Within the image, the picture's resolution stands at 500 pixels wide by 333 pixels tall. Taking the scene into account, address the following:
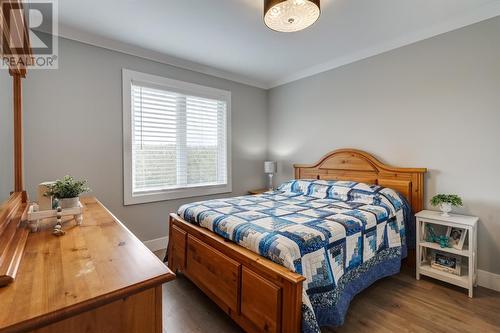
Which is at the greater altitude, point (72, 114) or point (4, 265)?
point (72, 114)

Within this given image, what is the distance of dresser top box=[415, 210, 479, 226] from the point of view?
2.16 m

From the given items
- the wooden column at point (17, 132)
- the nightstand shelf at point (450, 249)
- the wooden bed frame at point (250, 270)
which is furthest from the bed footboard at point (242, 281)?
the nightstand shelf at point (450, 249)

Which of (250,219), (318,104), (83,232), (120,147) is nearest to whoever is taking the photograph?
(83,232)

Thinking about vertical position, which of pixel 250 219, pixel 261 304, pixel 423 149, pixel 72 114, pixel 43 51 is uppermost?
pixel 43 51

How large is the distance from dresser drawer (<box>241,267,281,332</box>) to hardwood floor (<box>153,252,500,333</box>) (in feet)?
1.07

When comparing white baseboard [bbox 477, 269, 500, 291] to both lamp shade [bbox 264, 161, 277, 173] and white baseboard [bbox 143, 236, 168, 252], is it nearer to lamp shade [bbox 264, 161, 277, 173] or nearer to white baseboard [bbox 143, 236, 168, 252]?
lamp shade [bbox 264, 161, 277, 173]

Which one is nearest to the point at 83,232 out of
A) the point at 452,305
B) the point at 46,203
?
the point at 46,203

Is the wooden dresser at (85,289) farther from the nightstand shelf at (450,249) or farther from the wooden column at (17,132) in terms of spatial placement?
the nightstand shelf at (450,249)

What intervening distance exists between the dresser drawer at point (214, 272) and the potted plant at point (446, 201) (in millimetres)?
2028

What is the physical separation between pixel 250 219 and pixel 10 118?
168 centimetres

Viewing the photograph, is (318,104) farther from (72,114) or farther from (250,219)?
(72,114)

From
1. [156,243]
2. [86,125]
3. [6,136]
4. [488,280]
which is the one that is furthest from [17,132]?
[488,280]

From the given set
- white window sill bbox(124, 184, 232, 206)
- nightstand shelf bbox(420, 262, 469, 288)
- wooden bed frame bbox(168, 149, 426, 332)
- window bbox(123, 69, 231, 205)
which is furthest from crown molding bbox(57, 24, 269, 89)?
nightstand shelf bbox(420, 262, 469, 288)

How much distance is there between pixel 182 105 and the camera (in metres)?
3.41
